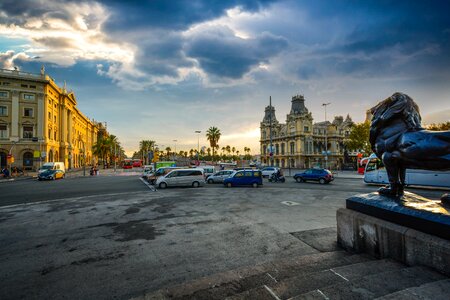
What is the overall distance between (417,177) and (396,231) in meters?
18.4

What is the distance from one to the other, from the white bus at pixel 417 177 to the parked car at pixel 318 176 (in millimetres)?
3307

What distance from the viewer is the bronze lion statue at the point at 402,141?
340 centimetres

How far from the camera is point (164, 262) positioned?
14.6 feet

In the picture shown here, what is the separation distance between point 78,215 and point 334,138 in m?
75.7

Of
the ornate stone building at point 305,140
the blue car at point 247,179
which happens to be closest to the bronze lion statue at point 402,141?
the blue car at point 247,179

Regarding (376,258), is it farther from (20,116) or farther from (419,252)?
(20,116)

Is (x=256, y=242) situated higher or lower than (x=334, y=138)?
lower

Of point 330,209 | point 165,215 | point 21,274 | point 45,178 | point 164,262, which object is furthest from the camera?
point 45,178

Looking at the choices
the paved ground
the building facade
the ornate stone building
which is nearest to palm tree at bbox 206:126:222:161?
the ornate stone building

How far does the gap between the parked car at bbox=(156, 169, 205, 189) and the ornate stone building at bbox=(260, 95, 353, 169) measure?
1834 inches

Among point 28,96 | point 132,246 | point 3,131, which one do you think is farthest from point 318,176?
point 3,131

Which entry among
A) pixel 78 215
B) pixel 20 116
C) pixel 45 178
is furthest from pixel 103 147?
pixel 78 215

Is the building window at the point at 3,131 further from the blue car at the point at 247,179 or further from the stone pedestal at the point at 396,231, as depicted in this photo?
the stone pedestal at the point at 396,231

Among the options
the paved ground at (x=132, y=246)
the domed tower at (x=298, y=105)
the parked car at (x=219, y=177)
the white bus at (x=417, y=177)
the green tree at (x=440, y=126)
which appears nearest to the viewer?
the paved ground at (x=132, y=246)
